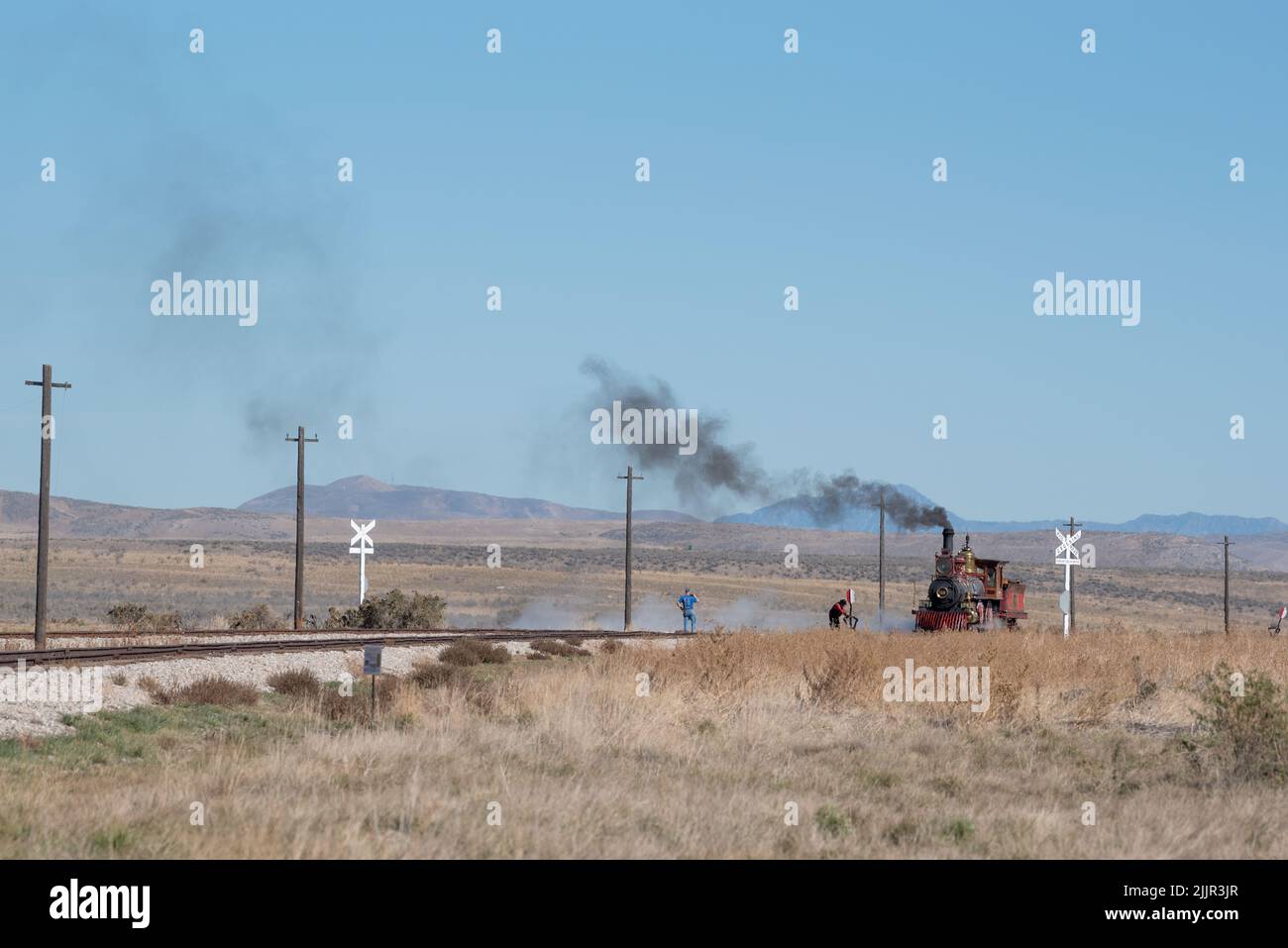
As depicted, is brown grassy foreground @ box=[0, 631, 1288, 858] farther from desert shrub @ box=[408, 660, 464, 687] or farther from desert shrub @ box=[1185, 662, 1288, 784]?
desert shrub @ box=[408, 660, 464, 687]

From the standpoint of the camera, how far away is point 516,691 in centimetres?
2202

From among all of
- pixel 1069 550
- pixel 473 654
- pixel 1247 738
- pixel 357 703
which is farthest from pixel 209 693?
pixel 1069 550

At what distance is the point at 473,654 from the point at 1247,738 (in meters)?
19.6

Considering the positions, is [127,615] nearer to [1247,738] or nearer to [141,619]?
[141,619]

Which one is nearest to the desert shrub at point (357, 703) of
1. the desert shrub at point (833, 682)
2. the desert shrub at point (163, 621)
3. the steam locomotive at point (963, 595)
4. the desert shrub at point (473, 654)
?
the desert shrub at point (473, 654)

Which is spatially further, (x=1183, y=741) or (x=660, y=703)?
(x=660, y=703)

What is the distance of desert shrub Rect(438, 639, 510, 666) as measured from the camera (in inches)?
1254

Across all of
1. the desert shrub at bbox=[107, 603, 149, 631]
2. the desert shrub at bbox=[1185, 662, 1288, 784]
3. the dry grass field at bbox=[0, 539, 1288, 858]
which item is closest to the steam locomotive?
the dry grass field at bbox=[0, 539, 1288, 858]

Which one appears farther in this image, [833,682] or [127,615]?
[127,615]

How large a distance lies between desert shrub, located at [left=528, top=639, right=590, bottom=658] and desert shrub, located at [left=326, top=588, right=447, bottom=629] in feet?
40.2

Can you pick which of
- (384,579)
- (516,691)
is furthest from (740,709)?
(384,579)

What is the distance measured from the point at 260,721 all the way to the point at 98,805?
9.55 meters

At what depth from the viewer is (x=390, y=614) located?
164 feet
